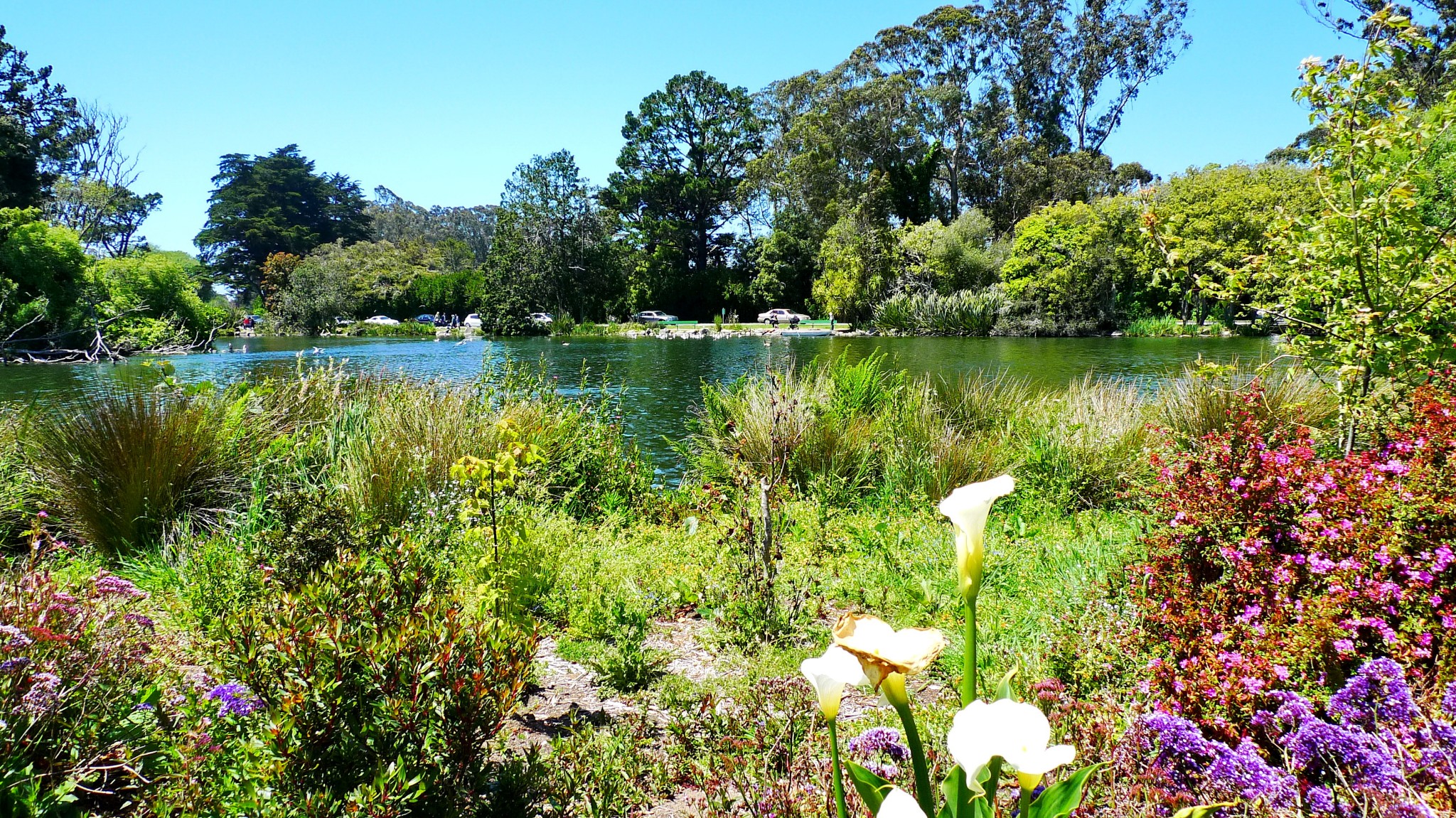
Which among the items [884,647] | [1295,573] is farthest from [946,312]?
[884,647]

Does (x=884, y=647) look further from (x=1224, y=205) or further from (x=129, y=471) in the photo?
(x=1224, y=205)

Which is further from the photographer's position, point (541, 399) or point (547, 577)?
point (541, 399)

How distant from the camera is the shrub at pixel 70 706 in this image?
1.49 m

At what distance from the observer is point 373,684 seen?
1510 mm

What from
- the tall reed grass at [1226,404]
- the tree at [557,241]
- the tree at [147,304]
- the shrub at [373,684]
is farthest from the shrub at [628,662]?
the tree at [557,241]

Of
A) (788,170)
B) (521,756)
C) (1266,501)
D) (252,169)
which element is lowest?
(521,756)

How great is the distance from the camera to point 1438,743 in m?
1.45

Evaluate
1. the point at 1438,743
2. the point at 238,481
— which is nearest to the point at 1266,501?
the point at 1438,743

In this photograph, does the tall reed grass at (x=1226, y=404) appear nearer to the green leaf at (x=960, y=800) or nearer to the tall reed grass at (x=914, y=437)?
the tall reed grass at (x=914, y=437)

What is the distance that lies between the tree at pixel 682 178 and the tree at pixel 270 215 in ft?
81.8

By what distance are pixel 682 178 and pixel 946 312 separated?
60.4 feet

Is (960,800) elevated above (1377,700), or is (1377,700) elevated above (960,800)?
(960,800)

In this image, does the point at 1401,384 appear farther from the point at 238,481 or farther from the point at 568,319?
the point at 568,319

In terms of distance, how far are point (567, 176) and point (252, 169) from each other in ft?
117
